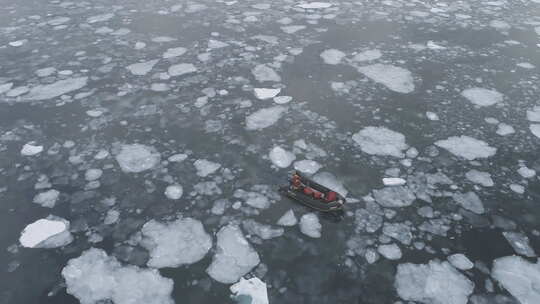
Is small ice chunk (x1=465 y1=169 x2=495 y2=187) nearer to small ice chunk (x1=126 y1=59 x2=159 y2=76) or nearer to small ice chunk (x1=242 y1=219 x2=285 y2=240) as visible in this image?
small ice chunk (x1=242 y1=219 x2=285 y2=240)

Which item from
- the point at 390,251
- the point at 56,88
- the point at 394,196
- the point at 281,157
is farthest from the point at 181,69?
the point at 390,251

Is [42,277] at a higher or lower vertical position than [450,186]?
lower

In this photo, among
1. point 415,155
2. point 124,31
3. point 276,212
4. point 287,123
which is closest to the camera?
point 276,212

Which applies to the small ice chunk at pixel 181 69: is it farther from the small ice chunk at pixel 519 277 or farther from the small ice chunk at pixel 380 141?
the small ice chunk at pixel 519 277

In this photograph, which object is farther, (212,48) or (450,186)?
(212,48)

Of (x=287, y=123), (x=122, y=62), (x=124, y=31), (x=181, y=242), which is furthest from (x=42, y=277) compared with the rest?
(x=124, y=31)

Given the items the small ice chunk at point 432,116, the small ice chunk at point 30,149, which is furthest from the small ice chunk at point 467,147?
the small ice chunk at point 30,149

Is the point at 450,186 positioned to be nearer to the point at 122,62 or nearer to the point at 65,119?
the point at 65,119

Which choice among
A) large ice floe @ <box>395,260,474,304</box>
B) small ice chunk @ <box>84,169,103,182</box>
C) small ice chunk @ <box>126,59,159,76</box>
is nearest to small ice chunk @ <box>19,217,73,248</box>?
small ice chunk @ <box>84,169,103,182</box>
